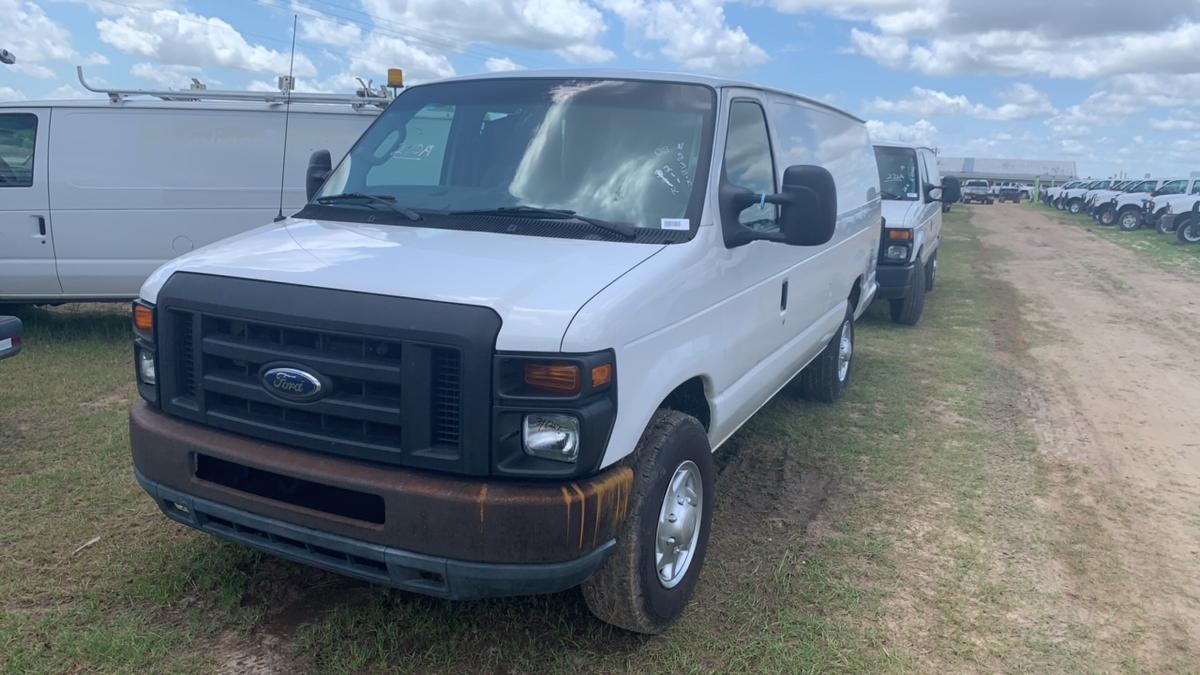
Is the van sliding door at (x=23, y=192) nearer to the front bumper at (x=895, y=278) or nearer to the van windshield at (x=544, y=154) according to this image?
the van windshield at (x=544, y=154)

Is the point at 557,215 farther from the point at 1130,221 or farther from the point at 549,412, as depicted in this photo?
the point at 1130,221

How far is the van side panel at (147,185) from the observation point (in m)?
7.61

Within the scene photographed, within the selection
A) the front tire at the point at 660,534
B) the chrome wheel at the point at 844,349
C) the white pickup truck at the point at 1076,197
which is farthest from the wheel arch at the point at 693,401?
the white pickup truck at the point at 1076,197

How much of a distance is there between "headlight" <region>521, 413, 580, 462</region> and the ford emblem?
2.26ft

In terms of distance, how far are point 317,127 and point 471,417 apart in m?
6.35

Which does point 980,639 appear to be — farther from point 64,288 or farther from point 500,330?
point 64,288

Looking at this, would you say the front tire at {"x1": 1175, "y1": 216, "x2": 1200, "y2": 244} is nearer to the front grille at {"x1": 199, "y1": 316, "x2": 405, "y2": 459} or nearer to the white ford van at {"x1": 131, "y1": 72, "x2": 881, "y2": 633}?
the white ford van at {"x1": 131, "y1": 72, "x2": 881, "y2": 633}

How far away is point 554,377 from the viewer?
9.03 feet

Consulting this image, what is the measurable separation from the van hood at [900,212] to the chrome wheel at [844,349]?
313 cm

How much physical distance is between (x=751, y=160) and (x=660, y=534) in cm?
190

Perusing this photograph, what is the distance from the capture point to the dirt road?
153 inches

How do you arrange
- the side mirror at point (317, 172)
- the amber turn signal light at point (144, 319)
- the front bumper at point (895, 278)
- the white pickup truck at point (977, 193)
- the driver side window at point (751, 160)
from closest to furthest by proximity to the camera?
the amber turn signal light at point (144, 319) < the driver side window at point (751, 160) < the side mirror at point (317, 172) < the front bumper at point (895, 278) < the white pickup truck at point (977, 193)

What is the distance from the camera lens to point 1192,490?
534 cm

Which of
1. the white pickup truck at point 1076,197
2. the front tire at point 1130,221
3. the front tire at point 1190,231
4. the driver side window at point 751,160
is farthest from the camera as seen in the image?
the white pickup truck at point 1076,197
